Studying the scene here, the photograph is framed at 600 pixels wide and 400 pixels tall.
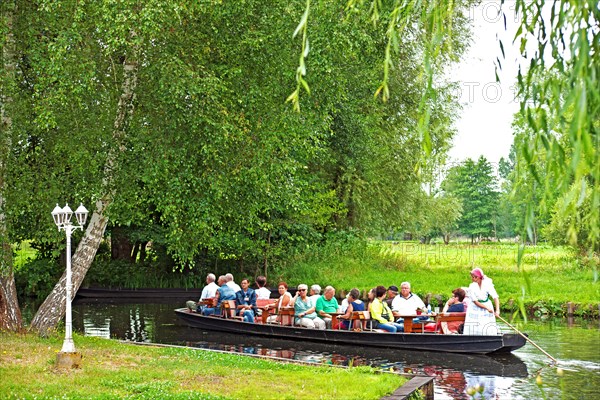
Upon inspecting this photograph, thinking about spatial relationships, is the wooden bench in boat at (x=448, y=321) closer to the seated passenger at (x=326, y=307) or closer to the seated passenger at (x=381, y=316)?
the seated passenger at (x=381, y=316)

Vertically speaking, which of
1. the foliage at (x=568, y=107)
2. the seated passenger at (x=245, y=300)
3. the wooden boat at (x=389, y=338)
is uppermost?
the foliage at (x=568, y=107)

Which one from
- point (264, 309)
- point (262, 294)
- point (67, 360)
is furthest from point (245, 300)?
point (67, 360)

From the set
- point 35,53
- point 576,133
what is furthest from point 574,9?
point 35,53

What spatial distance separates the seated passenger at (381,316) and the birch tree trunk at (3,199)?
24.8ft

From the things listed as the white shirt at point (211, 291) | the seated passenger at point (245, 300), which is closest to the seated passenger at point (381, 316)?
the seated passenger at point (245, 300)

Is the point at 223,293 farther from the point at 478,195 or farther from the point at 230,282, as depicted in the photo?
the point at 478,195

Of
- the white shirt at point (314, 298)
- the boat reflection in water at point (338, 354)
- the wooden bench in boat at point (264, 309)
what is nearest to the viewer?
the boat reflection in water at point (338, 354)

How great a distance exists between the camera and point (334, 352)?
17.7m

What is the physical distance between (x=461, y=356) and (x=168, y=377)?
294 inches

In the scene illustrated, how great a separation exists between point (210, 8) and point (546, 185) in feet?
30.3

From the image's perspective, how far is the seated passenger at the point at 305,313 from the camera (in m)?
19.2

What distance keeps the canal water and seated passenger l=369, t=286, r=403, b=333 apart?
557 millimetres

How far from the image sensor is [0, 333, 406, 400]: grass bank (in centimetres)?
1057

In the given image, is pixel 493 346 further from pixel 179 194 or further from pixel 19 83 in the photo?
pixel 19 83
